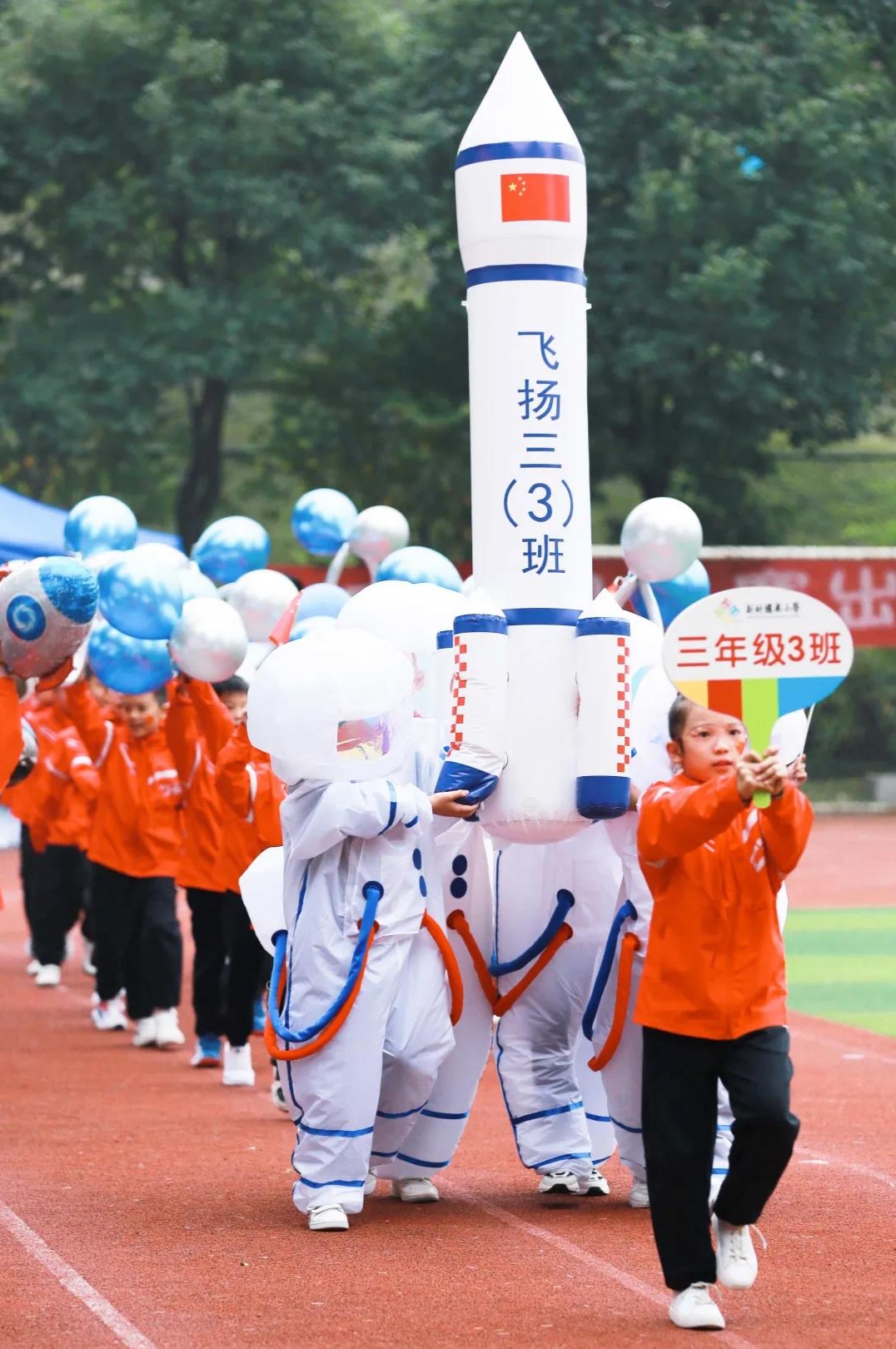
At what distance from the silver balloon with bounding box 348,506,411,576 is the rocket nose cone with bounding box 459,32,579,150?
11.5 ft

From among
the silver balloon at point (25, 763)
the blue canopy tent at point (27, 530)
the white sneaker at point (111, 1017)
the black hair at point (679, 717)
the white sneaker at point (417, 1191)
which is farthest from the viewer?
the blue canopy tent at point (27, 530)

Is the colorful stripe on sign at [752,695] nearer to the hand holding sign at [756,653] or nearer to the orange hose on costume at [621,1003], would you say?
the hand holding sign at [756,653]

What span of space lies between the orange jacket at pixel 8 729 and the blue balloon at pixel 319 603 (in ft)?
10.1

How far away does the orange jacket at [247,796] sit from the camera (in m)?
9.91

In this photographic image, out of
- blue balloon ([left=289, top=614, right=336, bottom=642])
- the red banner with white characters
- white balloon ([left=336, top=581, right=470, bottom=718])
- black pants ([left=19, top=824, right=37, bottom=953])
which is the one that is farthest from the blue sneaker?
the red banner with white characters

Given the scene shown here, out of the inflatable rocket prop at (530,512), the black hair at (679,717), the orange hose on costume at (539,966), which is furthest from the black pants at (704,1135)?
the orange hose on costume at (539,966)

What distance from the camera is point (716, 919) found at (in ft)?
19.0

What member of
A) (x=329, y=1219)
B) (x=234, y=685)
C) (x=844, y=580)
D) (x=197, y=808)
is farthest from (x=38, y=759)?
(x=844, y=580)

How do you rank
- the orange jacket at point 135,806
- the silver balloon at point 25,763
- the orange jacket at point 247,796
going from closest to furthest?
the silver balloon at point 25,763 < the orange jacket at point 247,796 < the orange jacket at point 135,806

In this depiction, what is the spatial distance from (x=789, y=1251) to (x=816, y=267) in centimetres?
2661

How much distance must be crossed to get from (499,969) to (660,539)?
1.96 m

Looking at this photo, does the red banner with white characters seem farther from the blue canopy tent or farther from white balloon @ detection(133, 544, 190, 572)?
white balloon @ detection(133, 544, 190, 572)

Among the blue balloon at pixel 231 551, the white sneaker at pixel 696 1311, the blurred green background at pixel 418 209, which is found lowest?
the white sneaker at pixel 696 1311

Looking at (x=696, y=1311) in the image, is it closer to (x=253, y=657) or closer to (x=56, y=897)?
(x=253, y=657)
